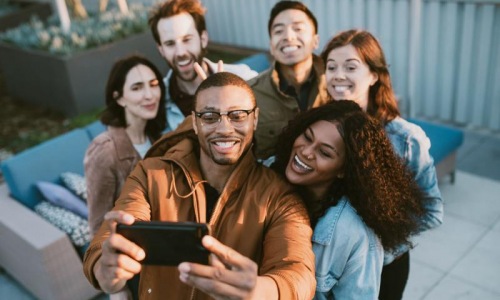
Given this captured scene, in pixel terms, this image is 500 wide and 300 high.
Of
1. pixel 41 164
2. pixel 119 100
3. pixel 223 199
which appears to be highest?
pixel 119 100

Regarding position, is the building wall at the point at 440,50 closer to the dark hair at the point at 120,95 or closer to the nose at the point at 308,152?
the dark hair at the point at 120,95

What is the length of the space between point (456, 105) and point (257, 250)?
16.1ft

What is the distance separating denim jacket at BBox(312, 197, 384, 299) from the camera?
6.69ft

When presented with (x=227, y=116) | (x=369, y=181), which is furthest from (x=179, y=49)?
(x=369, y=181)

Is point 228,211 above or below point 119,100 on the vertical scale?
below

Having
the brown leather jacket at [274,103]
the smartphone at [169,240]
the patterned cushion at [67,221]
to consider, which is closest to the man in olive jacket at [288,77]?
the brown leather jacket at [274,103]

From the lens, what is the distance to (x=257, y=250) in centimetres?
204

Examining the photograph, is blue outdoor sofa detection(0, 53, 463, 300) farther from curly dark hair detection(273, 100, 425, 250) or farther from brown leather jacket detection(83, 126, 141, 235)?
curly dark hair detection(273, 100, 425, 250)

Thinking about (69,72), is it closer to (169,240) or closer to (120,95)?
(120,95)

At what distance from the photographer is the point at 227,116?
2139 mm

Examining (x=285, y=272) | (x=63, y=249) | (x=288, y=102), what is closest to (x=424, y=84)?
(x=288, y=102)

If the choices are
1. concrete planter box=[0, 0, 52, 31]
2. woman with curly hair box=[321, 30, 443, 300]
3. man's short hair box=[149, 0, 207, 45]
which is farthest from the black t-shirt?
concrete planter box=[0, 0, 52, 31]

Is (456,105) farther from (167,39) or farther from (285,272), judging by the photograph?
(285,272)

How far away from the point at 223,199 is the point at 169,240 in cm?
55
